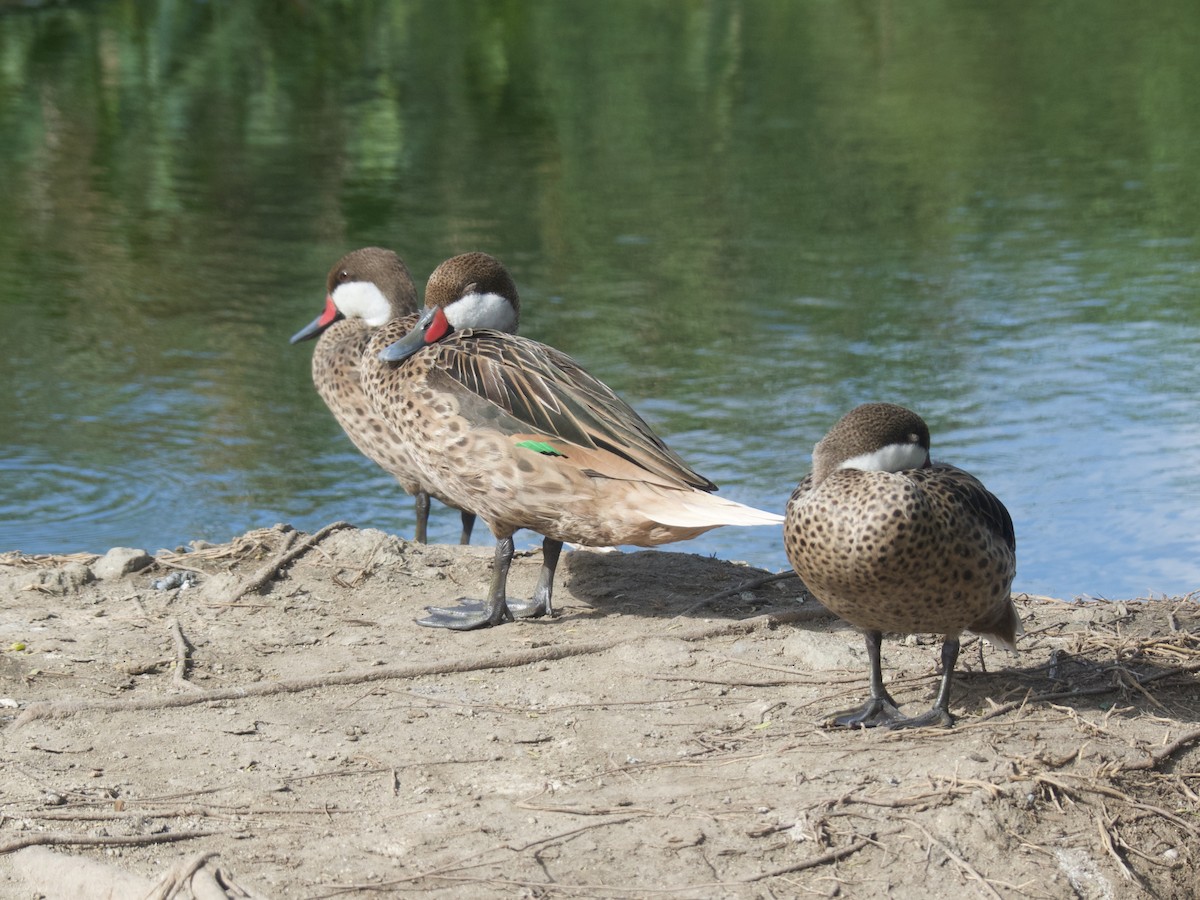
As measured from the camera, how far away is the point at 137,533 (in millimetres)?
6301

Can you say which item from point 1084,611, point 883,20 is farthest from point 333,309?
point 883,20

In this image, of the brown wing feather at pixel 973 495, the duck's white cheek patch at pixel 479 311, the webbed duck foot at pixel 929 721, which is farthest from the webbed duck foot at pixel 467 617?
the brown wing feather at pixel 973 495

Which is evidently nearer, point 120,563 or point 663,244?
point 120,563

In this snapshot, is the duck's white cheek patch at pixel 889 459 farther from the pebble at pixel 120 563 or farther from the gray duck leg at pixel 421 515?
the pebble at pixel 120 563

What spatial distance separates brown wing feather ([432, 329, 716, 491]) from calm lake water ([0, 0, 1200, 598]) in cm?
170

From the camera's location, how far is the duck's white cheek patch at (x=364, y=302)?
6293 millimetres

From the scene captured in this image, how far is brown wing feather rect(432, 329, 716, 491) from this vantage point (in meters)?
4.64

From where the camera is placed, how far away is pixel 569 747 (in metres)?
3.88

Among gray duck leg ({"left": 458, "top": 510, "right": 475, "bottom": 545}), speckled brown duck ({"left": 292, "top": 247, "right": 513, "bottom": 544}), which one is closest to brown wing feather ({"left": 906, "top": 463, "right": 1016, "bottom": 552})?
speckled brown duck ({"left": 292, "top": 247, "right": 513, "bottom": 544})

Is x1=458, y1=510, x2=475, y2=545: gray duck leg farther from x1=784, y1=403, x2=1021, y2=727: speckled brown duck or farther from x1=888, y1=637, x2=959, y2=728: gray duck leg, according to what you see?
x1=888, y1=637, x2=959, y2=728: gray duck leg

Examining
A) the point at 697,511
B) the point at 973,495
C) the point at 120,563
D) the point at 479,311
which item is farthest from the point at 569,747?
the point at 120,563

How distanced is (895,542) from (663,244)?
23.9 feet

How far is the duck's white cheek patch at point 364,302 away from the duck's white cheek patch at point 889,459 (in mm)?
2893

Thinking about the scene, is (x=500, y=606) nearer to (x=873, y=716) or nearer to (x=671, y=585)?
(x=671, y=585)
